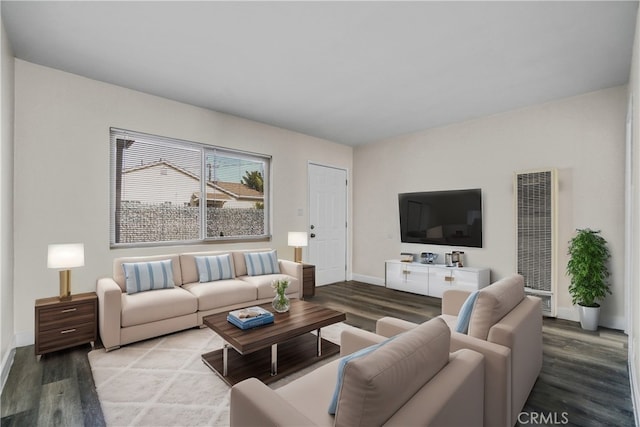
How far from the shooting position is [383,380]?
3.31ft

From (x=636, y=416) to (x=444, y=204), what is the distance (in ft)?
11.3

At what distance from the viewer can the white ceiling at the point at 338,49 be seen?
7.66 feet

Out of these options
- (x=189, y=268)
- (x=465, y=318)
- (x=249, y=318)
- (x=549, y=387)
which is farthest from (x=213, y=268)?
(x=549, y=387)

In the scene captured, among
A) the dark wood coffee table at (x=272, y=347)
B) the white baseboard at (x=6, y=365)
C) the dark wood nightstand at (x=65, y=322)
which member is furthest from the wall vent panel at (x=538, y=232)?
the white baseboard at (x=6, y=365)

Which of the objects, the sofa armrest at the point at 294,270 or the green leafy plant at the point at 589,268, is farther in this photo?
the sofa armrest at the point at 294,270

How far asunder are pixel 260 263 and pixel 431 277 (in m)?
2.67

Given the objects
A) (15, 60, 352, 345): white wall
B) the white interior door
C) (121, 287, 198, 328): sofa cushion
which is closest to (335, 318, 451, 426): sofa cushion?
(121, 287, 198, 328): sofa cushion

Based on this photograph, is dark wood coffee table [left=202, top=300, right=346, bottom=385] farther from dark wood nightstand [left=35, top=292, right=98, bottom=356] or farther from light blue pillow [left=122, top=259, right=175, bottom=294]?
dark wood nightstand [left=35, top=292, right=98, bottom=356]

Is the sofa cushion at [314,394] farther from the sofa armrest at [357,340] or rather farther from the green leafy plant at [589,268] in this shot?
the green leafy plant at [589,268]

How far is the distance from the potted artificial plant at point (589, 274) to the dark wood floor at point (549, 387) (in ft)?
0.67

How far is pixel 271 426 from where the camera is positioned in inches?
42.7

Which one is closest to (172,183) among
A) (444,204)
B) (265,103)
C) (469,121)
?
(265,103)

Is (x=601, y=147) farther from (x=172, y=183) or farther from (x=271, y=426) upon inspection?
(x=172, y=183)

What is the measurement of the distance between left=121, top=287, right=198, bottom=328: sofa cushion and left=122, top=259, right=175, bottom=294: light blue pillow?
0.25 feet
